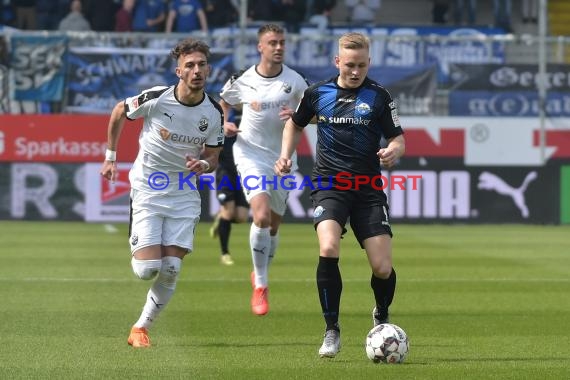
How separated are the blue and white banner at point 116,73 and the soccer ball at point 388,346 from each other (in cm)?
1510

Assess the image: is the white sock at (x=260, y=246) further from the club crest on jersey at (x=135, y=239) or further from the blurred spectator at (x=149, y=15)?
the blurred spectator at (x=149, y=15)

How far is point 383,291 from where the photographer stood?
30.7ft

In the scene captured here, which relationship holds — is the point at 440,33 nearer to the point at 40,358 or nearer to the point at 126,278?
the point at 126,278

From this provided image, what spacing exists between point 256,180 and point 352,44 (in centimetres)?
364

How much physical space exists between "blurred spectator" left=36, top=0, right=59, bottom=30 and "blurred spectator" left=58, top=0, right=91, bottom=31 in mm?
1403

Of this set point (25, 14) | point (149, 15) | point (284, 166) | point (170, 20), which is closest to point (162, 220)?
point (284, 166)

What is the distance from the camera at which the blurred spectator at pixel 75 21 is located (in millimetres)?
26875

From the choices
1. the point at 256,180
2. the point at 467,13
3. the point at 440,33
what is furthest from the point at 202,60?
the point at 467,13

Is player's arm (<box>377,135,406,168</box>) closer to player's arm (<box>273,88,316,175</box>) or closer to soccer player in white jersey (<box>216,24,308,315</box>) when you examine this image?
player's arm (<box>273,88,316,175</box>)

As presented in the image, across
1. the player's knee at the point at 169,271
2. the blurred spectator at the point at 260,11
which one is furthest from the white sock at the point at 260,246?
the blurred spectator at the point at 260,11

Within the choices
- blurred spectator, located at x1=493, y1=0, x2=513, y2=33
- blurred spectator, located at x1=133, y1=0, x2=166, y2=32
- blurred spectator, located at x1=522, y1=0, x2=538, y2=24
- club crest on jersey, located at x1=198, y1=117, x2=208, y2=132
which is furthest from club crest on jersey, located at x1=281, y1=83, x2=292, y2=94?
blurred spectator, located at x1=522, y1=0, x2=538, y2=24

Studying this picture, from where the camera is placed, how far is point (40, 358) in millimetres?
8898

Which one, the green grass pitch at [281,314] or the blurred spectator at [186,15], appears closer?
the green grass pitch at [281,314]

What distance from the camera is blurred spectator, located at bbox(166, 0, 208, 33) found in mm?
27047
